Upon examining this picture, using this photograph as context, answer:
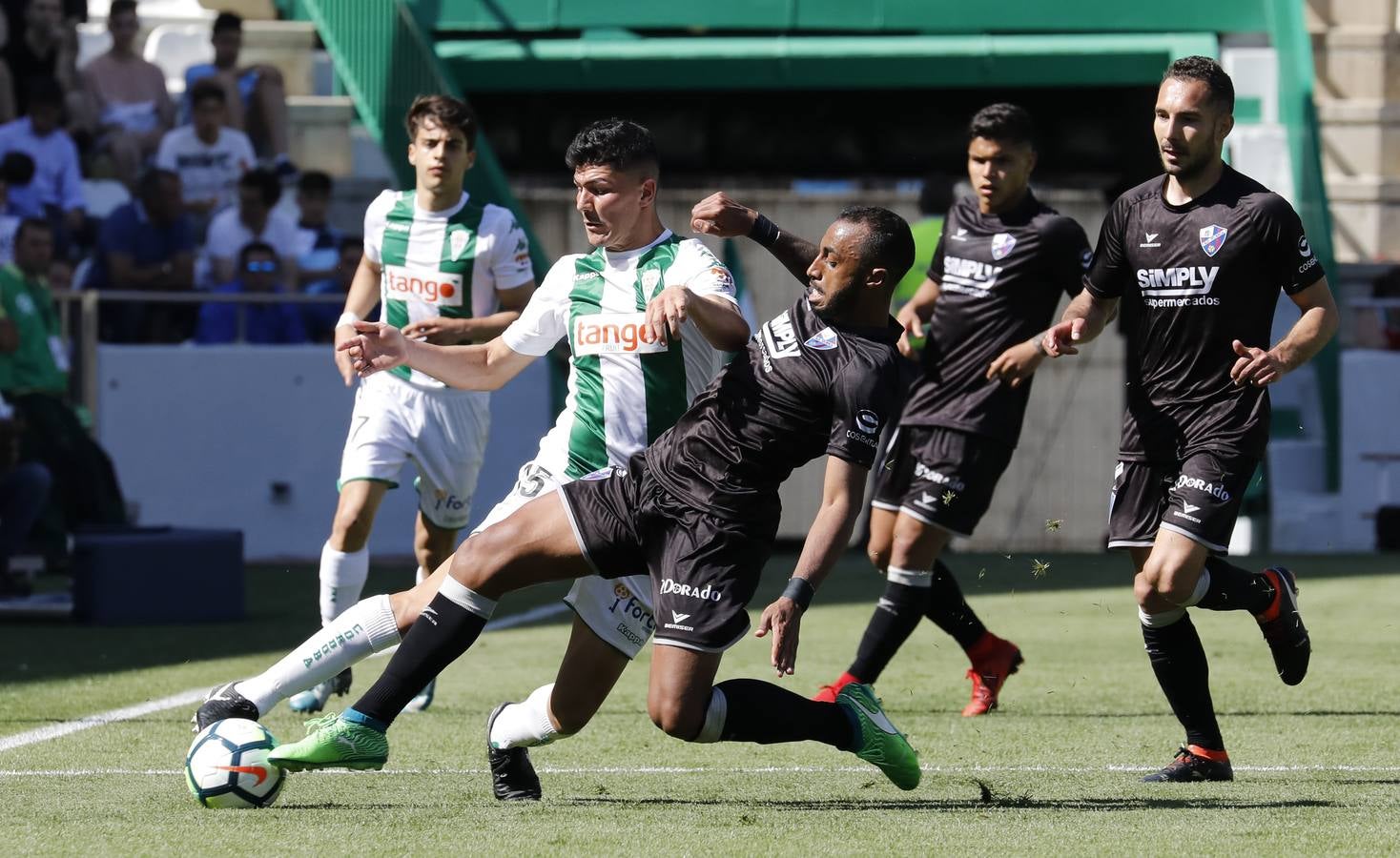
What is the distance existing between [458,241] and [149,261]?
7688 mm

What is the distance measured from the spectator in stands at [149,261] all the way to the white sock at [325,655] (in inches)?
361

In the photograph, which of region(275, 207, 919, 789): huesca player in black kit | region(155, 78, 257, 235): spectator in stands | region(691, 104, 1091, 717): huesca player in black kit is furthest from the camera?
region(155, 78, 257, 235): spectator in stands

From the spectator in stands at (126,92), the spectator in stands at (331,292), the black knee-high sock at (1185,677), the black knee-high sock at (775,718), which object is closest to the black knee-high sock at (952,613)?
the black knee-high sock at (1185,677)

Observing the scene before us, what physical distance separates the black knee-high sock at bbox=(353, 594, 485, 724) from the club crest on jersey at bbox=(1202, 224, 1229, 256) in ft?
7.82

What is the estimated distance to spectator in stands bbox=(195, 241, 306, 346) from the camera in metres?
14.6

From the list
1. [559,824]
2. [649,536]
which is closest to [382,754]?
[559,824]

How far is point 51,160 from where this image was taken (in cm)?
1520

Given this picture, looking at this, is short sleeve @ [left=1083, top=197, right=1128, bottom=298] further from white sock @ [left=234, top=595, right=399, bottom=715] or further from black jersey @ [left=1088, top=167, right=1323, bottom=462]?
white sock @ [left=234, top=595, right=399, bottom=715]

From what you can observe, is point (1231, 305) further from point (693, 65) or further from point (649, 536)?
point (693, 65)

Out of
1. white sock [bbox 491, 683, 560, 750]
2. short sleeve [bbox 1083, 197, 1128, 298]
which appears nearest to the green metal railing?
short sleeve [bbox 1083, 197, 1128, 298]

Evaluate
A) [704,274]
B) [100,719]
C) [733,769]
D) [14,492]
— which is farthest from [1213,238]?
[14,492]

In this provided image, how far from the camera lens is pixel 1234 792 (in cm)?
576

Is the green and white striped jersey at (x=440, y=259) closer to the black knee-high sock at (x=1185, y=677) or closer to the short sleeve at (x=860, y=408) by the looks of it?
the short sleeve at (x=860, y=408)

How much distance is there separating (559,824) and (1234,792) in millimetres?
1946
